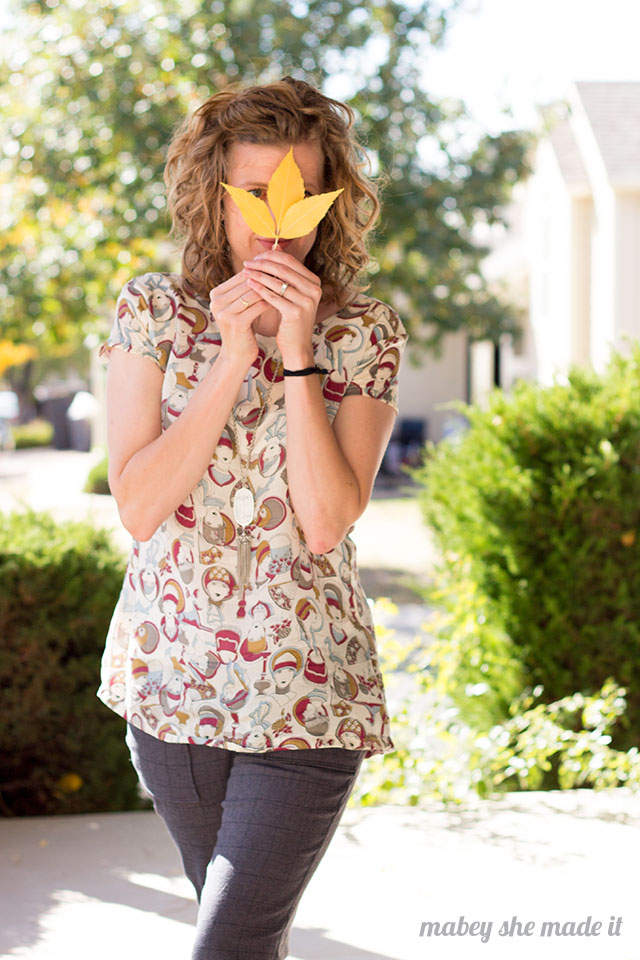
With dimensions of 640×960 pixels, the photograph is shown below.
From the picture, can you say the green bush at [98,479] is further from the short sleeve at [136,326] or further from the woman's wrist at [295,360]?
the woman's wrist at [295,360]

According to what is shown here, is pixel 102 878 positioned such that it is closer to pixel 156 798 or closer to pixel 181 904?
pixel 181 904

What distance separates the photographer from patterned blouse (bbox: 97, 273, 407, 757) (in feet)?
6.08

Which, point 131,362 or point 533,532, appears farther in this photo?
point 533,532

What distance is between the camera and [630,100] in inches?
695

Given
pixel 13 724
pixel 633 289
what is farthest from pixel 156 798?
pixel 633 289

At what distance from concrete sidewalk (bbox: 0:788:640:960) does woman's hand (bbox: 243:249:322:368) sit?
1.78 meters

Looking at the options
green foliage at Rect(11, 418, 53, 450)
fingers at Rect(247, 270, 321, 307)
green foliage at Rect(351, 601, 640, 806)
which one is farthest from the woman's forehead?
green foliage at Rect(11, 418, 53, 450)

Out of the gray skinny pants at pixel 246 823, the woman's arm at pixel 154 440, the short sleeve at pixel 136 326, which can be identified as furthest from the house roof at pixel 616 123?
the gray skinny pants at pixel 246 823

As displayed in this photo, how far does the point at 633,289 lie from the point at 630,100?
418 centimetres

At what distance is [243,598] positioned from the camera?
6.17 ft

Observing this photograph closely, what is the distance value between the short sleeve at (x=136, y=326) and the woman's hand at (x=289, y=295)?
0.77ft

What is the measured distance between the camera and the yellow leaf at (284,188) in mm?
1886

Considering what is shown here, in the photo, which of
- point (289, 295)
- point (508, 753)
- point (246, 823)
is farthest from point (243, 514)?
point (508, 753)

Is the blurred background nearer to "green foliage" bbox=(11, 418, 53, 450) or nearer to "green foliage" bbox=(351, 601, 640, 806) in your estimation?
"green foliage" bbox=(351, 601, 640, 806)
